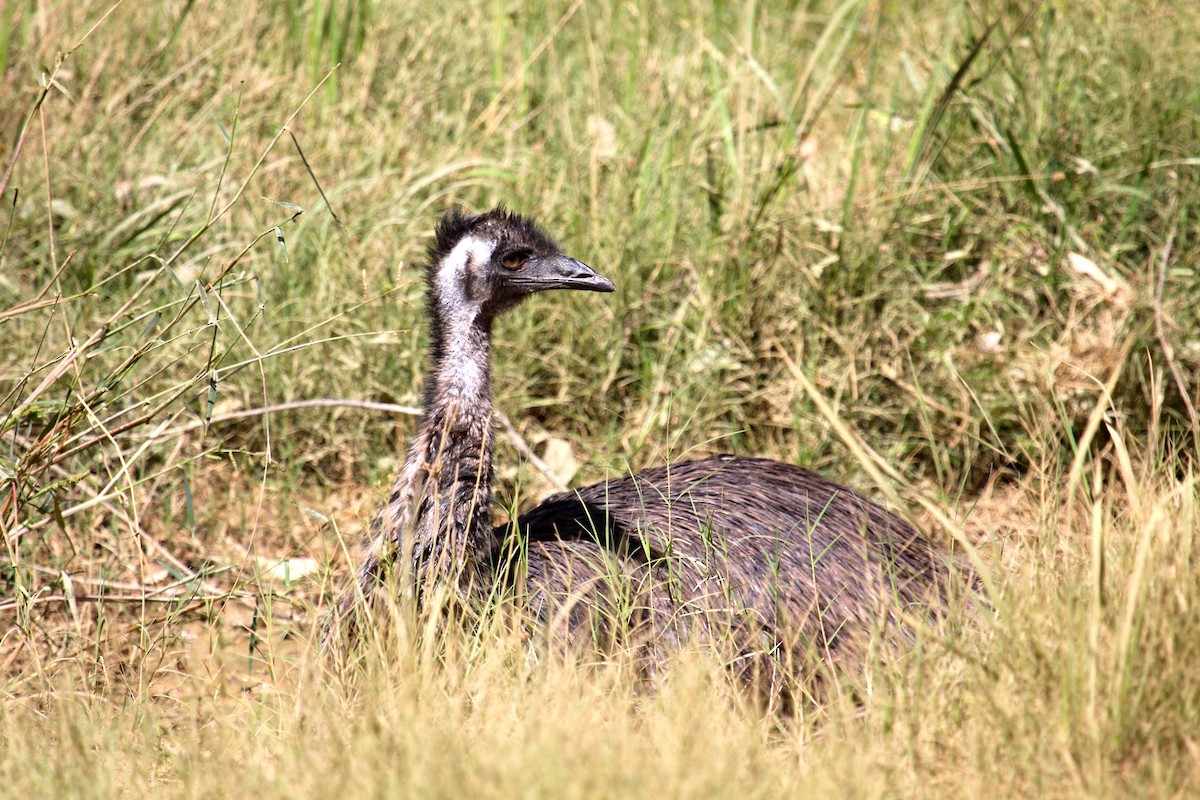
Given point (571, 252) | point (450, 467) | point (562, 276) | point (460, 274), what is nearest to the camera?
point (450, 467)

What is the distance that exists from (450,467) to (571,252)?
1.93 meters

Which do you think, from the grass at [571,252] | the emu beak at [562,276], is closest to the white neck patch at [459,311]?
the emu beak at [562,276]

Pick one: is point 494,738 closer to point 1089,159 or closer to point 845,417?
point 845,417

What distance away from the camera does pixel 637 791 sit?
247 cm

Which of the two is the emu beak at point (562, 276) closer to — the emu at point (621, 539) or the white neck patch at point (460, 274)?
the emu at point (621, 539)

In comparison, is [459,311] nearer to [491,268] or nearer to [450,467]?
[491,268]

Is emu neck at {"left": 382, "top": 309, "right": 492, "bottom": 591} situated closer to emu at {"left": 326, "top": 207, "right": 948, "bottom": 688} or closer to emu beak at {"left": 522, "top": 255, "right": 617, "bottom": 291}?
emu at {"left": 326, "top": 207, "right": 948, "bottom": 688}

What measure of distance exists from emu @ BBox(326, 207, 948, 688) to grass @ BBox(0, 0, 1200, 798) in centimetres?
24

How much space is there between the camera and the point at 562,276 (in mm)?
4102

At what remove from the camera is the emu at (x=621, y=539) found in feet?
11.8

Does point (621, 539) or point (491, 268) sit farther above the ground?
point (491, 268)

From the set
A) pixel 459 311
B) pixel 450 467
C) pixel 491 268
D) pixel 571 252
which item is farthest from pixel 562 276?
pixel 571 252

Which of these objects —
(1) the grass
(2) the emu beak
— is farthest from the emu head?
(1) the grass

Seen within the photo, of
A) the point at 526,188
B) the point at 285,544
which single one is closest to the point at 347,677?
the point at 285,544
